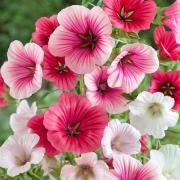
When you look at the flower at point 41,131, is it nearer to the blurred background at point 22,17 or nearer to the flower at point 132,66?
the flower at point 132,66

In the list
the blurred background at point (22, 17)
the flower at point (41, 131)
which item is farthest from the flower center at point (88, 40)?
the blurred background at point (22, 17)

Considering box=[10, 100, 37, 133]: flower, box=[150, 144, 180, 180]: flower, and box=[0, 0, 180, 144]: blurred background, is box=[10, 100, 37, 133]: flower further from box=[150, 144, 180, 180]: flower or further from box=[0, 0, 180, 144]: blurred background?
box=[0, 0, 180, 144]: blurred background

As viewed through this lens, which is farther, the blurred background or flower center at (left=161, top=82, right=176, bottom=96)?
the blurred background

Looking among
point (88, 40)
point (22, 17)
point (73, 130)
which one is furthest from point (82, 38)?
point (22, 17)

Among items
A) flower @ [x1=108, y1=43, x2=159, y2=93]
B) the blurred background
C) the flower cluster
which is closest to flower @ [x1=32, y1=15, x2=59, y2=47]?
the flower cluster

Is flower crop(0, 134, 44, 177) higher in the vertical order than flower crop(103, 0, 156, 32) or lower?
lower

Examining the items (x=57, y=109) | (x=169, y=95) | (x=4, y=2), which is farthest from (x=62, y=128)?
(x=4, y=2)
